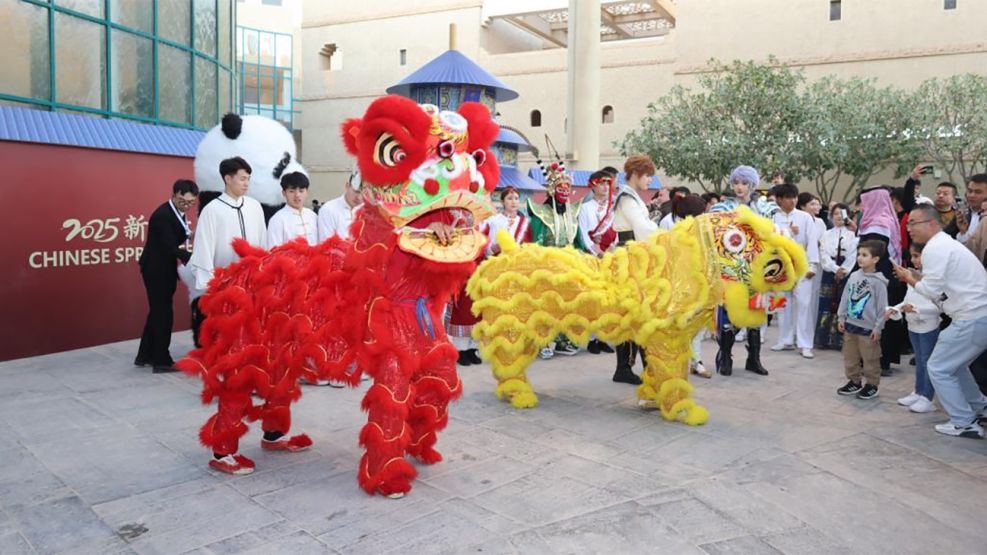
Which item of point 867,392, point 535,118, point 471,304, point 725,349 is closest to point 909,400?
point 867,392

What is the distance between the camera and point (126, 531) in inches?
127

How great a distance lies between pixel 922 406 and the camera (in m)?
5.50

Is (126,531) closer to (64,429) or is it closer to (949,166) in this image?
(64,429)

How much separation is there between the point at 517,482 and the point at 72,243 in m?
5.57

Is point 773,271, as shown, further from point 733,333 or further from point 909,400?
point 733,333

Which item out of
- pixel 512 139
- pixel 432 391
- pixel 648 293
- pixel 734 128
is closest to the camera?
pixel 432 391

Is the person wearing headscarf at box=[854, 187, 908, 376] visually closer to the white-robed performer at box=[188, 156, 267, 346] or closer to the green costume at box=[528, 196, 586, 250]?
the green costume at box=[528, 196, 586, 250]

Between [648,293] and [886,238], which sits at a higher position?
[886,238]

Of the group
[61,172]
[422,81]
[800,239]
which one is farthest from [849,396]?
[422,81]

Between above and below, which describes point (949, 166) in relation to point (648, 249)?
above

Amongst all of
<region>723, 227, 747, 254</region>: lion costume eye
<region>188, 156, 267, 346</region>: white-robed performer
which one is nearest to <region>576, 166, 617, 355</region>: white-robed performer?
<region>723, 227, 747, 254</region>: lion costume eye

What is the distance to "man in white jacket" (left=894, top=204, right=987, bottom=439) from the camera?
470cm

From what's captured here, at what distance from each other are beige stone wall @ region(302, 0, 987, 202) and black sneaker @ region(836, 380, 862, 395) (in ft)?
66.1

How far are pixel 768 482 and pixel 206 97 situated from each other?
923 cm
